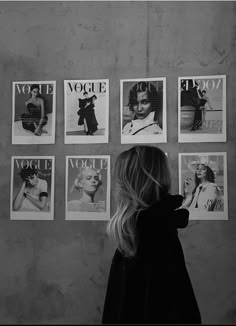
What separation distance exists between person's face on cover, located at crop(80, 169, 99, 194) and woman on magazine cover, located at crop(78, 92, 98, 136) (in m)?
0.21

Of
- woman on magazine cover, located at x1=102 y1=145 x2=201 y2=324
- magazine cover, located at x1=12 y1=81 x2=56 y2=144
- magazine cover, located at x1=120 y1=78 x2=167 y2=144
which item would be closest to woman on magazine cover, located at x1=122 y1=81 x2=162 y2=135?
magazine cover, located at x1=120 y1=78 x2=167 y2=144

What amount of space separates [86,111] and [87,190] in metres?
0.41

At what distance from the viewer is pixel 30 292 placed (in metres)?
2.65

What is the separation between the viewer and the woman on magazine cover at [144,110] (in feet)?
8.63

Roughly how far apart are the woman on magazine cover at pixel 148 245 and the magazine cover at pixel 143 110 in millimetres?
724

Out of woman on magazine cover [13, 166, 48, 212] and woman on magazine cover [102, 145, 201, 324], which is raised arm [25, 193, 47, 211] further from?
woman on magazine cover [102, 145, 201, 324]

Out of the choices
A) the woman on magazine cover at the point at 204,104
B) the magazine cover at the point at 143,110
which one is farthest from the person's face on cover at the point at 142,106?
the woman on magazine cover at the point at 204,104

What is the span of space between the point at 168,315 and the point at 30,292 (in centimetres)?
105

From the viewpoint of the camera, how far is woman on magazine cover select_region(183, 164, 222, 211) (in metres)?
2.57

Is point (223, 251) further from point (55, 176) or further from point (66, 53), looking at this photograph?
point (66, 53)

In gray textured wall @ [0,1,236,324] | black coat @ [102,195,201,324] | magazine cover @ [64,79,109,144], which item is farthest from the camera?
magazine cover @ [64,79,109,144]

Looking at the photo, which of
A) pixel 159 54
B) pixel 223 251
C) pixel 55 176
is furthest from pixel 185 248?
pixel 159 54

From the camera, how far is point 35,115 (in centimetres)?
273

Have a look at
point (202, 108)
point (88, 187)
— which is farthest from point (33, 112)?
point (202, 108)
